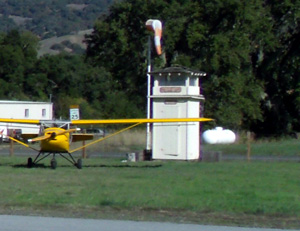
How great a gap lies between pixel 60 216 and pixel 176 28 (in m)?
33.7

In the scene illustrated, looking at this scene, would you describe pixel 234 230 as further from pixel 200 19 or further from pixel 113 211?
pixel 200 19

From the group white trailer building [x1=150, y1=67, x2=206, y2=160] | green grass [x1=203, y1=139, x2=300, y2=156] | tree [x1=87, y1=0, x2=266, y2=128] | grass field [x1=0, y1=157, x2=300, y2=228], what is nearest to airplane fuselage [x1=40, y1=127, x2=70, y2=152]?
grass field [x1=0, y1=157, x2=300, y2=228]

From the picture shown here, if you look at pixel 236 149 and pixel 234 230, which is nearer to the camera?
pixel 234 230

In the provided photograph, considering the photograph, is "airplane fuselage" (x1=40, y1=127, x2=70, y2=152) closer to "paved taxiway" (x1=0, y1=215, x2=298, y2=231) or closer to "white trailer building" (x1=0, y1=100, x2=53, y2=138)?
"paved taxiway" (x1=0, y1=215, x2=298, y2=231)

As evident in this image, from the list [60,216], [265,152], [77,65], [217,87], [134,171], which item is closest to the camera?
[60,216]

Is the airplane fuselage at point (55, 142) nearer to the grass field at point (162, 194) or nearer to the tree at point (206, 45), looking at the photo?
the grass field at point (162, 194)

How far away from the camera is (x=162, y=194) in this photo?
16141 millimetres

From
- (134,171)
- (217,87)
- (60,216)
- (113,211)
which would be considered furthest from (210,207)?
(217,87)

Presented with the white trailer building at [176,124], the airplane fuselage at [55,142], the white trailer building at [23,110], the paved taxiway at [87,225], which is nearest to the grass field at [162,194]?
the paved taxiway at [87,225]

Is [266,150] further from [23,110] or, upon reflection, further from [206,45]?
[23,110]

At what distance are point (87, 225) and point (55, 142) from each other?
12812mm

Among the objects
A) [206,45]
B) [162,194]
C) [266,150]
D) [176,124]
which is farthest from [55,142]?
[206,45]

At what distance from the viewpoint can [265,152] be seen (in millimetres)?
33844

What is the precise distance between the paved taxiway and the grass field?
0.66 m
